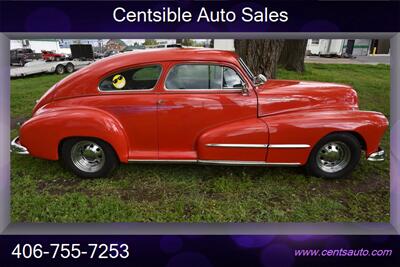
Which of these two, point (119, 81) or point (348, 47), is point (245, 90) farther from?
point (119, 81)

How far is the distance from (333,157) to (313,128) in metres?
0.50

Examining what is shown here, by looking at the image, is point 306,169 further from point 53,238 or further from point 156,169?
point 53,238

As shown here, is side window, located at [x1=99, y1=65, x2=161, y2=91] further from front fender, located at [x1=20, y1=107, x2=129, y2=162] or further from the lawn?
the lawn

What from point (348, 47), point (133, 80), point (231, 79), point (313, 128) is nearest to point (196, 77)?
point (231, 79)

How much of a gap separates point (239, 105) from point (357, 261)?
70.3 inches

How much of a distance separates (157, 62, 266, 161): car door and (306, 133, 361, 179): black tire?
646 mm

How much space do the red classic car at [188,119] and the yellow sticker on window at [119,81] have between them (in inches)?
0.4

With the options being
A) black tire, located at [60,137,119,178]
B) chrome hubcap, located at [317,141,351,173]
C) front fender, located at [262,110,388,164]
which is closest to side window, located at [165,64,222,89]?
front fender, located at [262,110,388,164]

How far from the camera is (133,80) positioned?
3064 mm

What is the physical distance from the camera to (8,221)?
2188mm

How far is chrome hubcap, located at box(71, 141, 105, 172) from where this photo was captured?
3154mm

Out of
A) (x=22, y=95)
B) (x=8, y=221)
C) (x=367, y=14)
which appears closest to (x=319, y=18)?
(x=367, y=14)

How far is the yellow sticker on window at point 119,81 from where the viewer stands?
3047 mm

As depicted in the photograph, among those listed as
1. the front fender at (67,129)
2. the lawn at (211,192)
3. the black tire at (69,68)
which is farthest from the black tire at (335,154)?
the black tire at (69,68)
